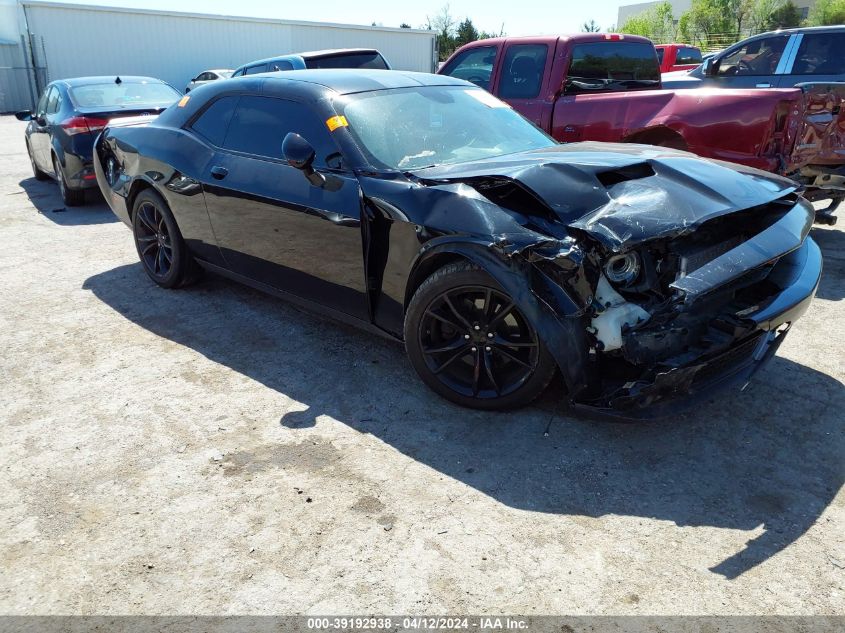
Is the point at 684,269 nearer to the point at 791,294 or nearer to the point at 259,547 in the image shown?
the point at 791,294

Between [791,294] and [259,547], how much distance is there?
269 cm

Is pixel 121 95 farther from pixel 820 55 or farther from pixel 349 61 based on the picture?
pixel 820 55

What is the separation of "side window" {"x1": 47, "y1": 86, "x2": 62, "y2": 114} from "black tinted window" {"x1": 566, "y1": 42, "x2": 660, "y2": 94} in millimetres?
6656

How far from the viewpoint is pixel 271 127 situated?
4348 millimetres

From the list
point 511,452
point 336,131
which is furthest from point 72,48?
point 511,452

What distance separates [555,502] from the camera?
9.36ft

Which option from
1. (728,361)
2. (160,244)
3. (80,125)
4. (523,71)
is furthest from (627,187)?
(80,125)

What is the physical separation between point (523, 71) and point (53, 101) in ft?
21.0

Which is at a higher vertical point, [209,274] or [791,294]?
[791,294]

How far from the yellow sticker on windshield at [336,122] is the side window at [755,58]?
23.8 ft

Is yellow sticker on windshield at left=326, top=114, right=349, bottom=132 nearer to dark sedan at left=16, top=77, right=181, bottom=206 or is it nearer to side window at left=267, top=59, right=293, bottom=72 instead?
dark sedan at left=16, top=77, right=181, bottom=206

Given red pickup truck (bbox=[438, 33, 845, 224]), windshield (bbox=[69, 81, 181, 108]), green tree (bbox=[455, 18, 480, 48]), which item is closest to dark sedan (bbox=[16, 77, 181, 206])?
windshield (bbox=[69, 81, 181, 108])

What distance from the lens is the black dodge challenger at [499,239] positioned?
3051 millimetres

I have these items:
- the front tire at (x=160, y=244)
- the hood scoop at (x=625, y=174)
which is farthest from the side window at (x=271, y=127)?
the hood scoop at (x=625, y=174)
